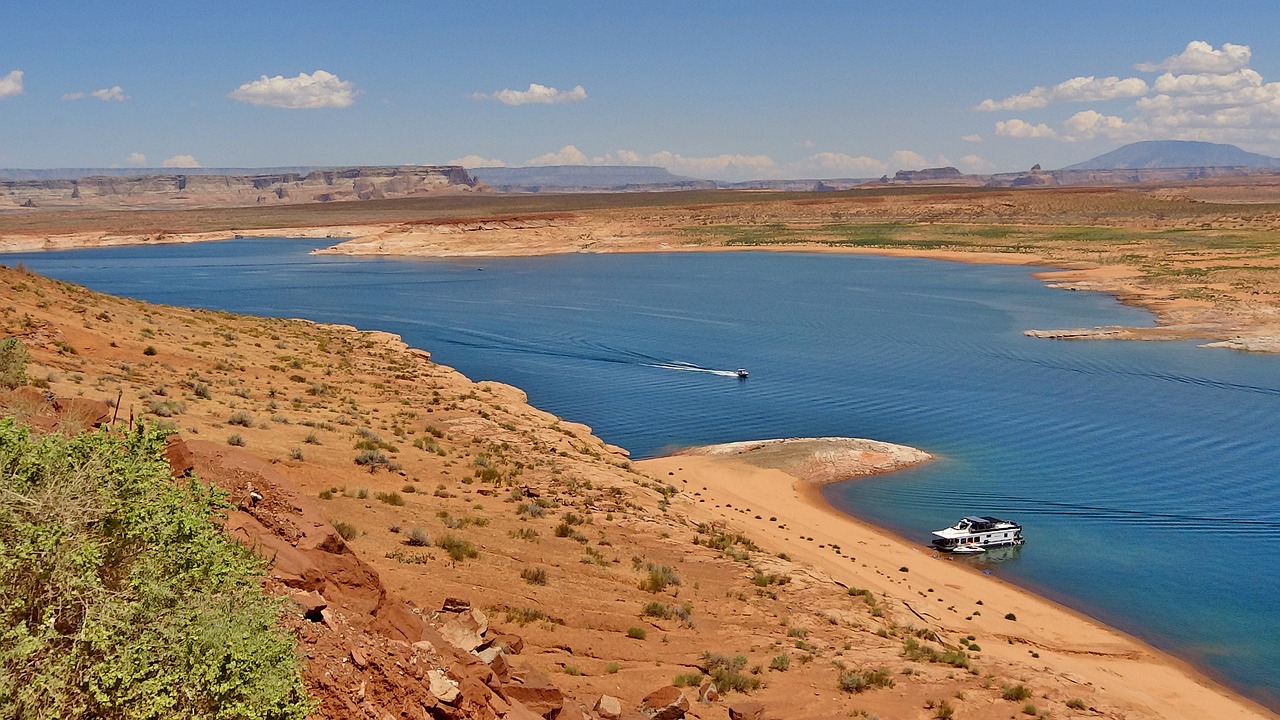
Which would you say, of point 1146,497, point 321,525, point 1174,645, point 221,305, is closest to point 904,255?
point 221,305

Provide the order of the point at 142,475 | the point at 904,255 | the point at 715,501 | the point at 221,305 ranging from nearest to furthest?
the point at 142,475, the point at 715,501, the point at 221,305, the point at 904,255

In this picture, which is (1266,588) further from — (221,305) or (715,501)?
(221,305)

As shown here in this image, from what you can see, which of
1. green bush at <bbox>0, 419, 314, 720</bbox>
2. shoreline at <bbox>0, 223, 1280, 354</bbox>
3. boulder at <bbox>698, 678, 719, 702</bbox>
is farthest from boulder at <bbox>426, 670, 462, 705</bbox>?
shoreline at <bbox>0, 223, 1280, 354</bbox>

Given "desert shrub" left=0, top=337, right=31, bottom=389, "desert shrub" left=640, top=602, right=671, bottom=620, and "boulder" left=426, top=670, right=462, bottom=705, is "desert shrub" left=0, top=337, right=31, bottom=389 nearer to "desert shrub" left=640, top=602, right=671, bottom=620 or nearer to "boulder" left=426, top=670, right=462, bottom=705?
"desert shrub" left=640, top=602, right=671, bottom=620

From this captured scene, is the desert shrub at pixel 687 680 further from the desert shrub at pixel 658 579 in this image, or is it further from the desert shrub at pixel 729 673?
the desert shrub at pixel 658 579

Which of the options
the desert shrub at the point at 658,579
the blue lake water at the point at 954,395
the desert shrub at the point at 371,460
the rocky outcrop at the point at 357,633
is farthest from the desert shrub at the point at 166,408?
the blue lake water at the point at 954,395

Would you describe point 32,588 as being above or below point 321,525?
above
